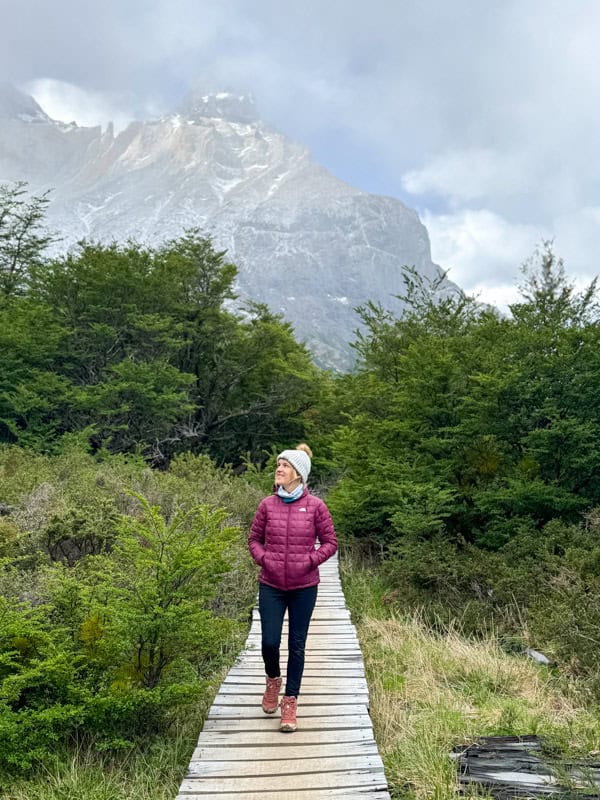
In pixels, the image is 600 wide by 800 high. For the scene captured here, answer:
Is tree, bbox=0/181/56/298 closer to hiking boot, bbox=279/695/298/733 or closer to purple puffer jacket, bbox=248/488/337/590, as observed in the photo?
purple puffer jacket, bbox=248/488/337/590

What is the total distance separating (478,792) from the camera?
360cm

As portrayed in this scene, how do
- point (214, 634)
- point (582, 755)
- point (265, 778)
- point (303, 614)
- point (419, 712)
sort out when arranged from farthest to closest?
point (419, 712)
point (214, 634)
point (303, 614)
point (582, 755)
point (265, 778)

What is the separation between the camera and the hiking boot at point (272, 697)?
4.34 metres

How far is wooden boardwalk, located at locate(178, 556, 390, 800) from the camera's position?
11.1ft

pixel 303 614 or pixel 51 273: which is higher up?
pixel 51 273

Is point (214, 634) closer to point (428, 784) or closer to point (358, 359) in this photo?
point (428, 784)

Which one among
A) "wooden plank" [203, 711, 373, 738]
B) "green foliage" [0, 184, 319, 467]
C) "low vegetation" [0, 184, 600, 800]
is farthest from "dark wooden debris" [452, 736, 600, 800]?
"green foliage" [0, 184, 319, 467]

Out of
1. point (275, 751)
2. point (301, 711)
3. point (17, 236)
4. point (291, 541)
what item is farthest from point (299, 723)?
point (17, 236)

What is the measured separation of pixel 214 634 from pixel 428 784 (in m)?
1.90

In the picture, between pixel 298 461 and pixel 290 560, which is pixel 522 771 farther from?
pixel 298 461

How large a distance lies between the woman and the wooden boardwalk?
0.26 metres

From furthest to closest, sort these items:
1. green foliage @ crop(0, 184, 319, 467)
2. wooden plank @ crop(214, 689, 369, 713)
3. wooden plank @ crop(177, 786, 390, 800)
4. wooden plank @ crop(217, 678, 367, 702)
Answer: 1. green foliage @ crop(0, 184, 319, 467)
2. wooden plank @ crop(217, 678, 367, 702)
3. wooden plank @ crop(214, 689, 369, 713)
4. wooden plank @ crop(177, 786, 390, 800)

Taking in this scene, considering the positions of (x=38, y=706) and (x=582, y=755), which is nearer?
(x=582, y=755)

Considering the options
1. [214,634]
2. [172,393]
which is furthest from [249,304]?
[214,634]
